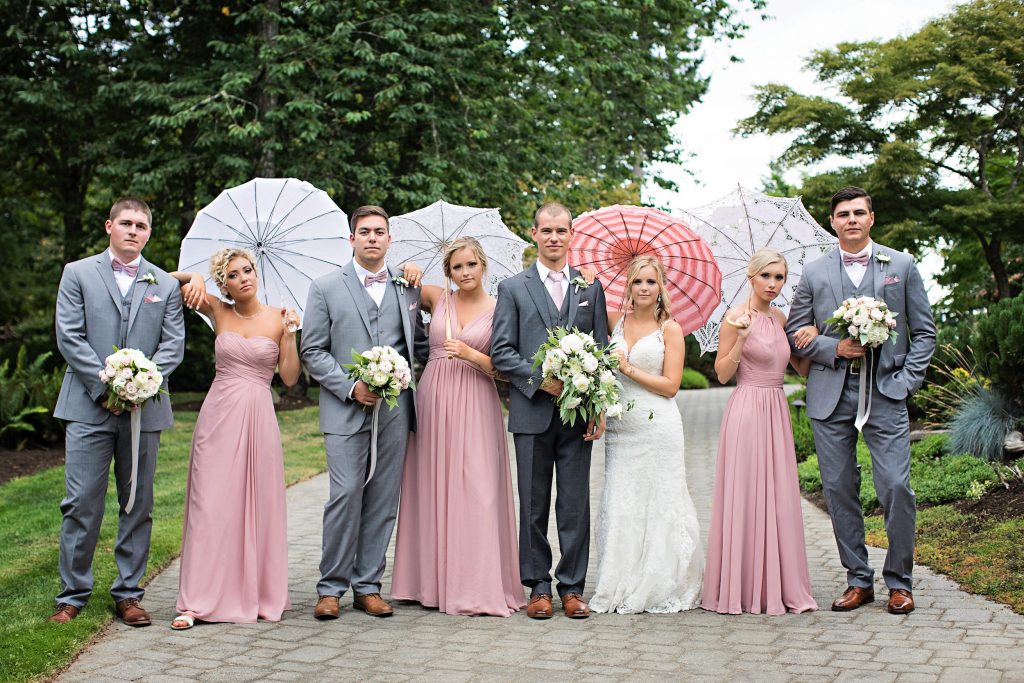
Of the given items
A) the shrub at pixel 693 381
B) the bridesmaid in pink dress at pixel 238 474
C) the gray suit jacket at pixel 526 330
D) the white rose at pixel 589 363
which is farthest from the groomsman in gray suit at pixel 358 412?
the shrub at pixel 693 381

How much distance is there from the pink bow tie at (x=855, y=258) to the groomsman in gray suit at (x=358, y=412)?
2.78 metres

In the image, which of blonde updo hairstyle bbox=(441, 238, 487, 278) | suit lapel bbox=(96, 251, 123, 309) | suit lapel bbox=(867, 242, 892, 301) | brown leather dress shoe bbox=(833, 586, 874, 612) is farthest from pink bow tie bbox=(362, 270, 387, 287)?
brown leather dress shoe bbox=(833, 586, 874, 612)

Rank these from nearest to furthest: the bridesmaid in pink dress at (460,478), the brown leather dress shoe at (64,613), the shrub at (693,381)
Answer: the brown leather dress shoe at (64,613) → the bridesmaid in pink dress at (460,478) → the shrub at (693,381)

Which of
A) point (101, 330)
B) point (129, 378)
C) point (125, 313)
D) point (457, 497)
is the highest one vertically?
point (125, 313)

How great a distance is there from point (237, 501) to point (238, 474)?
16 cm

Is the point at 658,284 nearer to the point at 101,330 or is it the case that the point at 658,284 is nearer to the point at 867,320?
the point at 867,320

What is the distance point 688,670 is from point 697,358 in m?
31.8

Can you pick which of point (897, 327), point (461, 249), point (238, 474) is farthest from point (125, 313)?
point (897, 327)

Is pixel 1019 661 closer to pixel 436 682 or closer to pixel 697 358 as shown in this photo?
pixel 436 682

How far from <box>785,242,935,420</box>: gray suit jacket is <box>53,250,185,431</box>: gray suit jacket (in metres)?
3.91

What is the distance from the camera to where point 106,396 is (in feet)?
19.8

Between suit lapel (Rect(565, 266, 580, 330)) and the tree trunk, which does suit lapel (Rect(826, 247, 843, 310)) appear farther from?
the tree trunk

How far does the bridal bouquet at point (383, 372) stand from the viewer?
19.9 feet

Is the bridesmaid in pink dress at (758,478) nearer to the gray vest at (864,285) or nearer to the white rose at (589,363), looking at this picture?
the gray vest at (864,285)
